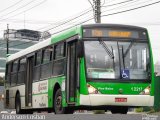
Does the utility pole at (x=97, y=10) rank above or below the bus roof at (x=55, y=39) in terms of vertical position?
above

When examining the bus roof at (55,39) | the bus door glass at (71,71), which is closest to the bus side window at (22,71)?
the bus roof at (55,39)

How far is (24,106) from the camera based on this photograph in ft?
78.7

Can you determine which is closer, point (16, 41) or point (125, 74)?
point (125, 74)

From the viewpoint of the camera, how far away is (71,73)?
17.8 metres

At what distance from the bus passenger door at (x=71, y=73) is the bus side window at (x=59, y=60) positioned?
42cm

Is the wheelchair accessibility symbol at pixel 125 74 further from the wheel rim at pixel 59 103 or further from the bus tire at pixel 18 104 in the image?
the bus tire at pixel 18 104

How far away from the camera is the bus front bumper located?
16.8 meters

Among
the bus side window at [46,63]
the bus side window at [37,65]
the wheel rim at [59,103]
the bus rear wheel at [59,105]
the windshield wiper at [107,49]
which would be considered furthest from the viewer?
the bus side window at [37,65]

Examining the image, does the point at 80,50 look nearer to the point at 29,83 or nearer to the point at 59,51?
the point at 59,51

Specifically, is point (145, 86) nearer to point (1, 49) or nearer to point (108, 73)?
point (108, 73)

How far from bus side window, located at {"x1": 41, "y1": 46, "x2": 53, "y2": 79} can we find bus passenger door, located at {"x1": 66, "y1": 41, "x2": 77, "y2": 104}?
2.08m

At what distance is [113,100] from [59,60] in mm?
2836

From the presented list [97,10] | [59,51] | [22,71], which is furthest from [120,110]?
[97,10]

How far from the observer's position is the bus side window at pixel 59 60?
1841 cm
